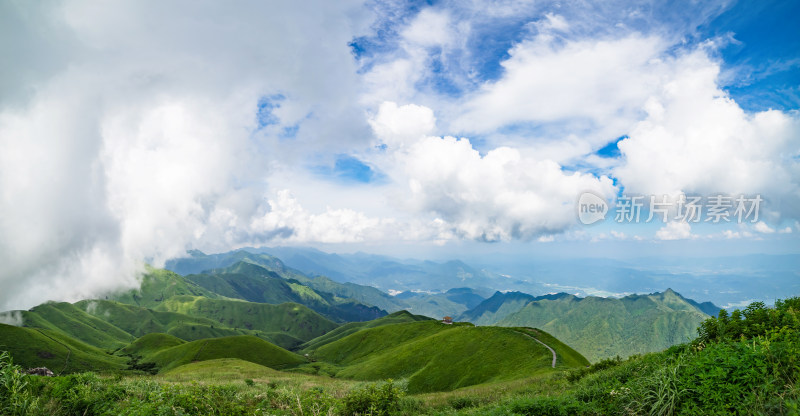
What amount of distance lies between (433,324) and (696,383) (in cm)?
14478

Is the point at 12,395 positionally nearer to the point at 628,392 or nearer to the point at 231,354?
the point at 628,392

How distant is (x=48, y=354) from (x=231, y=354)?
101m

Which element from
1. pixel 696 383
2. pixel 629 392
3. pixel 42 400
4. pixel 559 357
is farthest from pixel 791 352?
pixel 559 357

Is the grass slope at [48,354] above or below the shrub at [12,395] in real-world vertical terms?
below

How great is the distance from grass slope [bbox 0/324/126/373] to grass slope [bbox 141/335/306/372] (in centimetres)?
2251

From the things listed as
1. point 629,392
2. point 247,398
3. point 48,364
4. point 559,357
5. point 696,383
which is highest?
point 696,383

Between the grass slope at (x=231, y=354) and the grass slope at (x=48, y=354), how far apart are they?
22.5 m

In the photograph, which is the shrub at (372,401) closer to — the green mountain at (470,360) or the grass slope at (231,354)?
the green mountain at (470,360)

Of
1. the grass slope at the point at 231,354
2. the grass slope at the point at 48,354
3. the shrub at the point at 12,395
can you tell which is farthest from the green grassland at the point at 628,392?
the grass slope at the point at 48,354

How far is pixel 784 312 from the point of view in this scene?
12492mm

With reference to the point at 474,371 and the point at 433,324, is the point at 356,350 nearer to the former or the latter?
the point at 433,324

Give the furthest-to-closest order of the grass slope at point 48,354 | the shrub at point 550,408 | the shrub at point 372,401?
1. the grass slope at point 48,354
2. the shrub at point 372,401
3. the shrub at point 550,408

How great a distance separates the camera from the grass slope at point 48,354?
516 ft

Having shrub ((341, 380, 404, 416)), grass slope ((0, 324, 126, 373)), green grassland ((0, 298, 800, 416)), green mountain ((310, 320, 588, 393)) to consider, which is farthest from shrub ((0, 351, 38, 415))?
grass slope ((0, 324, 126, 373))
